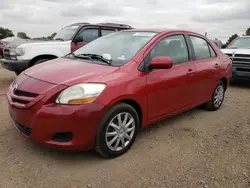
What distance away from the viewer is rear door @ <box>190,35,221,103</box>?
14.5ft

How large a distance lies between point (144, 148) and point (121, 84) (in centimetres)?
98

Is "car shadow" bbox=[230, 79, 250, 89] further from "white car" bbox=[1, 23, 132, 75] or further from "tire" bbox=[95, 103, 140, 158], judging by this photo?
"tire" bbox=[95, 103, 140, 158]

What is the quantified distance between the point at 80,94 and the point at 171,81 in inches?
58.3

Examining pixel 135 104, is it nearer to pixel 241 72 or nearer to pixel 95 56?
pixel 95 56

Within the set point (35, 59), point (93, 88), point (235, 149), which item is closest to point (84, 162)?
point (93, 88)

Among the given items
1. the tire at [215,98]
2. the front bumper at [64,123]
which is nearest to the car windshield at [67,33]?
the tire at [215,98]

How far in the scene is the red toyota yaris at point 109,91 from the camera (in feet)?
9.19

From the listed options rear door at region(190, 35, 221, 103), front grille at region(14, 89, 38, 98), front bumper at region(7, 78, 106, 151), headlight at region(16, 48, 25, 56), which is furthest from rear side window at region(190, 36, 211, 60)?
headlight at region(16, 48, 25, 56)

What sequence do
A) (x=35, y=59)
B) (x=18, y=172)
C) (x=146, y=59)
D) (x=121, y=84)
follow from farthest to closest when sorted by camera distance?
(x=35, y=59), (x=146, y=59), (x=121, y=84), (x=18, y=172)

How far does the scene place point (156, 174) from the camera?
2887mm

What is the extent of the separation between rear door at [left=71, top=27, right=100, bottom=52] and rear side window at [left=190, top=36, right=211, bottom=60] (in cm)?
383

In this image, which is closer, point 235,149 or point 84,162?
point 84,162

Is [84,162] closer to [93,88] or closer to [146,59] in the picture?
[93,88]

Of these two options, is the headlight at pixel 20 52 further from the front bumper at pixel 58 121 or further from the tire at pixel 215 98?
the tire at pixel 215 98
